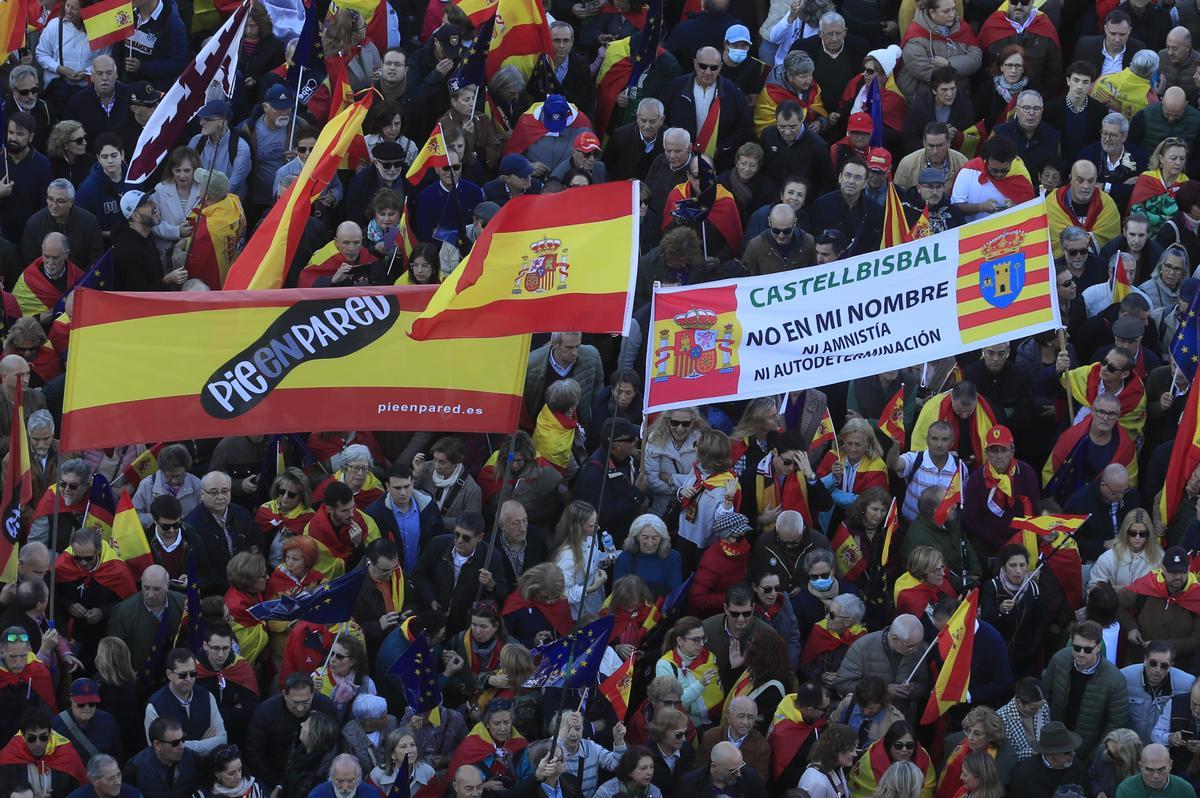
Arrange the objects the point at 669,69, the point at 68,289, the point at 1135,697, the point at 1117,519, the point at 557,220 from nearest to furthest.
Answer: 1. the point at 557,220
2. the point at 1135,697
3. the point at 1117,519
4. the point at 68,289
5. the point at 669,69

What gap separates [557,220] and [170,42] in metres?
8.40

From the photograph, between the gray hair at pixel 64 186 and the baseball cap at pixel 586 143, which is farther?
the baseball cap at pixel 586 143

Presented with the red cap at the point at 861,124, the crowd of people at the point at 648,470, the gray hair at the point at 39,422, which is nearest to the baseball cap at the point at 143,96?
the crowd of people at the point at 648,470

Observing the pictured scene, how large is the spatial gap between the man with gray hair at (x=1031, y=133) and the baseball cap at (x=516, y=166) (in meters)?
3.67

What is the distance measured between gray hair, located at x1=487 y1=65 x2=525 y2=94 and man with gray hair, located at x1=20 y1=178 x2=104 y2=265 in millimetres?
3438

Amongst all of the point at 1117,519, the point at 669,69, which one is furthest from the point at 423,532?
the point at 669,69

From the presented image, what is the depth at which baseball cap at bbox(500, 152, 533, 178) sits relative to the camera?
2158 centimetres

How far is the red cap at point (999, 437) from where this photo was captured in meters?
19.2

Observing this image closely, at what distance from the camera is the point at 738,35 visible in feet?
76.2

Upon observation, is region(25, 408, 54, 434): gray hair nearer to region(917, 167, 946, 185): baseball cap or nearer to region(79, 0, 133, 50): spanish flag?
region(79, 0, 133, 50): spanish flag

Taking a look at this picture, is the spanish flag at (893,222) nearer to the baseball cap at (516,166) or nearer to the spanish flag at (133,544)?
the baseball cap at (516,166)

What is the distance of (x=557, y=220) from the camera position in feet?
53.1

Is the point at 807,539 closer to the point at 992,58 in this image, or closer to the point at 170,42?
the point at 992,58

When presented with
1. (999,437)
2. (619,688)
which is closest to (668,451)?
(999,437)
